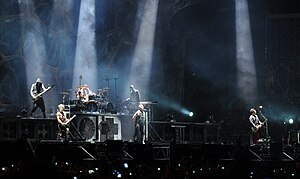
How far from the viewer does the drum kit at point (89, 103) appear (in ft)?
71.1

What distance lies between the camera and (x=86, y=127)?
21891 millimetres

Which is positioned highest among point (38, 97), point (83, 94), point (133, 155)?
point (83, 94)

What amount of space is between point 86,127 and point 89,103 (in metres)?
1.09

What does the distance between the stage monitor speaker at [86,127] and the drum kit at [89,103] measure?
37 cm

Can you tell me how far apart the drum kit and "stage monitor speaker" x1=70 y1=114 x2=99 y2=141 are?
0.37 meters

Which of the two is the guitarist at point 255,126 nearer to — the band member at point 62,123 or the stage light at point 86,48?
the stage light at point 86,48

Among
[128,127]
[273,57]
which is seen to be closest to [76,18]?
[128,127]

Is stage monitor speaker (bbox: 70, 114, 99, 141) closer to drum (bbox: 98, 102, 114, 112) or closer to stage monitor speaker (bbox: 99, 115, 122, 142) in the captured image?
stage monitor speaker (bbox: 99, 115, 122, 142)

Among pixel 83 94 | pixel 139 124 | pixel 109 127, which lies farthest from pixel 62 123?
pixel 109 127

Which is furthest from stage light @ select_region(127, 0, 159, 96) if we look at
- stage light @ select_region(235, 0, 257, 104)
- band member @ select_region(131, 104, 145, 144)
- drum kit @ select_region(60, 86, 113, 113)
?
band member @ select_region(131, 104, 145, 144)

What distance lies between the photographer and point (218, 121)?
2609 centimetres

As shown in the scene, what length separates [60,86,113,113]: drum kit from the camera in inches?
853

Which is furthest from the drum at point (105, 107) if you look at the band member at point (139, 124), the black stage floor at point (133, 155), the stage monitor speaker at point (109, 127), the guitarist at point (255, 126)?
the guitarist at point (255, 126)

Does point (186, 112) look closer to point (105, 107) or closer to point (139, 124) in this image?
point (105, 107)
